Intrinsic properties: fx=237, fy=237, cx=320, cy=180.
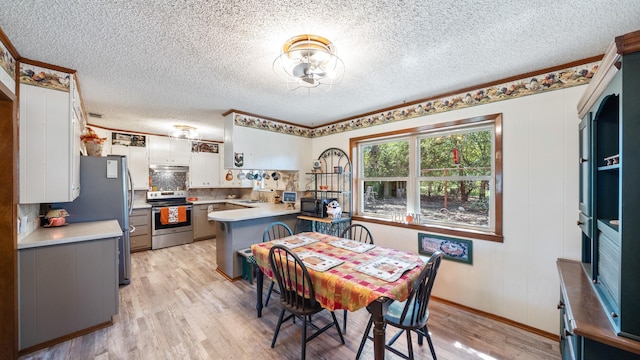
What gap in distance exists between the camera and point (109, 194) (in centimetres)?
304

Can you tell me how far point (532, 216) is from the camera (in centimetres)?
222

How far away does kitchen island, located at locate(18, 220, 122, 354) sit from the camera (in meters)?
1.91

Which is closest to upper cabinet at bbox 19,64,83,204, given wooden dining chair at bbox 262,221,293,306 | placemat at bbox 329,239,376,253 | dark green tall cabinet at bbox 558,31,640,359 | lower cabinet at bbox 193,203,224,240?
wooden dining chair at bbox 262,221,293,306

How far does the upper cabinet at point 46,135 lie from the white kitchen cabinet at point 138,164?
2.87 metres

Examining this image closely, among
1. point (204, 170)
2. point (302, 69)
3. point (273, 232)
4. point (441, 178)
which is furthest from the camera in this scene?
point (204, 170)

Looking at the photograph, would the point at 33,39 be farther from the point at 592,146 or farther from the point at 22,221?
the point at 592,146

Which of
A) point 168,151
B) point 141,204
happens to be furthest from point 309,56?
point 141,204

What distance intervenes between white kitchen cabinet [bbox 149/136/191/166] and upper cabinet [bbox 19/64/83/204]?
2.97 m

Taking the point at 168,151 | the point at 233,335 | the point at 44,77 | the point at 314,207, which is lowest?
the point at 233,335

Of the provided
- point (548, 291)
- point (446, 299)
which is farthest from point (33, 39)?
point (548, 291)

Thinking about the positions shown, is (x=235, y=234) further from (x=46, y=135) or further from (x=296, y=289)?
(x=46, y=135)

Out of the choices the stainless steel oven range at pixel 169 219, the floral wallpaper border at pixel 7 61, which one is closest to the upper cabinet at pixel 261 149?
the floral wallpaper border at pixel 7 61

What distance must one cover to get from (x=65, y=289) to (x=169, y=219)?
9.40 feet

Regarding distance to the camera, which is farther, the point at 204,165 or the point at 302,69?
the point at 204,165
